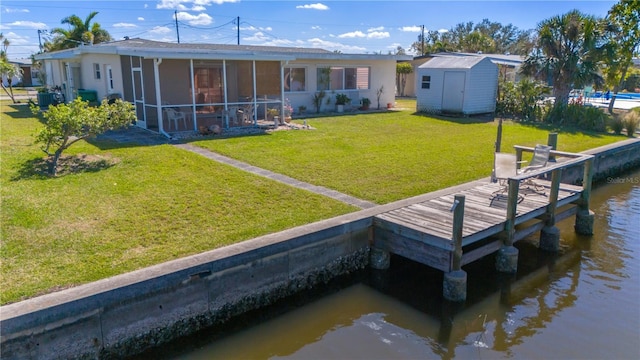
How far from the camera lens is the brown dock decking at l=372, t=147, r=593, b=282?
6164 millimetres

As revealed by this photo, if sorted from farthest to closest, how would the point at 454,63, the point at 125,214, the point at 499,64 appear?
the point at 499,64
the point at 454,63
the point at 125,214

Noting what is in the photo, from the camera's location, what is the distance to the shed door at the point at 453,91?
1989 cm

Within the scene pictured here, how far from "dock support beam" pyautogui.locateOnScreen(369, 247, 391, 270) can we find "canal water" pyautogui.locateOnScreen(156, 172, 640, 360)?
0.35 feet

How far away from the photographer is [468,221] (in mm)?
6750

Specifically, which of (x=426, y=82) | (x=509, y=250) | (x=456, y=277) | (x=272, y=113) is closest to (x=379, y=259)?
(x=456, y=277)

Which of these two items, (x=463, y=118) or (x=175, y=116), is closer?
(x=175, y=116)

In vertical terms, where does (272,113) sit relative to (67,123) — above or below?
below

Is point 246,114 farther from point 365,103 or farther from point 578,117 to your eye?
point 578,117

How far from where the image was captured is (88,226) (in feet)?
21.1

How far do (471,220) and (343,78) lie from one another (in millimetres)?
15808

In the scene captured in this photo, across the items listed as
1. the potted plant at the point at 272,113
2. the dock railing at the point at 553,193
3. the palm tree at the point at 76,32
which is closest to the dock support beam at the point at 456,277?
the dock railing at the point at 553,193

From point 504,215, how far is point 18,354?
20.4ft

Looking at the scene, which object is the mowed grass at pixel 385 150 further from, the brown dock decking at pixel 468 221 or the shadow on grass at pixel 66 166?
the shadow on grass at pixel 66 166

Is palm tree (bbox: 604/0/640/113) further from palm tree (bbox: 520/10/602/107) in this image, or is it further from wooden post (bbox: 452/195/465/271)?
wooden post (bbox: 452/195/465/271)
